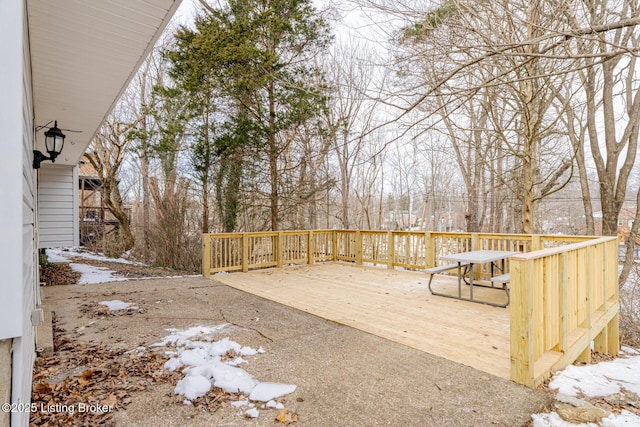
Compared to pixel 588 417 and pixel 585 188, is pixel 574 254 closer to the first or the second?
pixel 588 417

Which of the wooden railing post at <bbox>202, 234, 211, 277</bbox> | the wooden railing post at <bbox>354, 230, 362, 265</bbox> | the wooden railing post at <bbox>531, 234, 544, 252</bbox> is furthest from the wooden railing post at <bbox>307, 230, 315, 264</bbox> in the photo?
the wooden railing post at <bbox>531, 234, 544, 252</bbox>

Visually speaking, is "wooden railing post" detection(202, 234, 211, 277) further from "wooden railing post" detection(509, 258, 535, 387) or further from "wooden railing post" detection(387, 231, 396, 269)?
"wooden railing post" detection(509, 258, 535, 387)

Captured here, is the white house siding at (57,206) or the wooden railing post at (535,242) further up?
the white house siding at (57,206)

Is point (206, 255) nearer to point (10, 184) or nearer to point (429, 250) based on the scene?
point (429, 250)

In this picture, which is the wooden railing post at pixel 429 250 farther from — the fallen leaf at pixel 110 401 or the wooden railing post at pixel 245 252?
the fallen leaf at pixel 110 401

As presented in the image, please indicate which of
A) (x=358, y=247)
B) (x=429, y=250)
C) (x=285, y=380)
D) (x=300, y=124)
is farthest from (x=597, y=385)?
(x=300, y=124)

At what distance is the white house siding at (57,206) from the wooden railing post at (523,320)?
8943 mm

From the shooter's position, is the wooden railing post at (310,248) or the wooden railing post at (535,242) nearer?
the wooden railing post at (535,242)

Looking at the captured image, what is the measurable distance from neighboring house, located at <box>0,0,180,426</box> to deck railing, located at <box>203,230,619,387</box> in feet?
9.41

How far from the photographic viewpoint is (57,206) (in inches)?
310

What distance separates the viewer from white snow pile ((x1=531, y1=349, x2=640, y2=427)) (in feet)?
6.89

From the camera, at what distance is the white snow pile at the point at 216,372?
7.73ft

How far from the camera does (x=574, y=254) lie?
10.8 feet

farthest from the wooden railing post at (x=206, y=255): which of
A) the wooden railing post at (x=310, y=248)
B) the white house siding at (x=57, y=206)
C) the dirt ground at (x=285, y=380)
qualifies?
the white house siding at (x=57, y=206)
